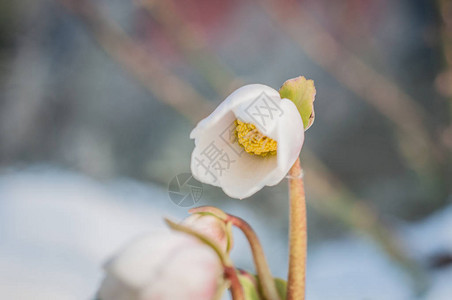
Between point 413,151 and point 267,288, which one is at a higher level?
point 413,151

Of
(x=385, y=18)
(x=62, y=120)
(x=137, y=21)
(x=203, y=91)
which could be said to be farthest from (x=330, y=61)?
(x=62, y=120)

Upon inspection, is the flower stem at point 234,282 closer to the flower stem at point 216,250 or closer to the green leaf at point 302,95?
the flower stem at point 216,250

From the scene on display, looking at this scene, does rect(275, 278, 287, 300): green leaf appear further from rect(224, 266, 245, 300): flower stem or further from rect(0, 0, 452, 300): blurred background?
rect(0, 0, 452, 300): blurred background

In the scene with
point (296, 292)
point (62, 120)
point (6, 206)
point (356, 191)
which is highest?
point (62, 120)

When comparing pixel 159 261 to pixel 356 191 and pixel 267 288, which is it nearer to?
pixel 267 288

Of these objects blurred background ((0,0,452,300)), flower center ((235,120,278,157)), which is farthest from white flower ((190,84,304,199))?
blurred background ((0,0,452,300))

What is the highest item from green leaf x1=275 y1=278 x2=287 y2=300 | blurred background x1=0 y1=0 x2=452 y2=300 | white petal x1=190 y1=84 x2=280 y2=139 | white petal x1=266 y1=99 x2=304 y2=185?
blurred background x1=0 y1=0 x2=452 y2=300

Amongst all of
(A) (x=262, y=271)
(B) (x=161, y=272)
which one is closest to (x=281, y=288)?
(A) (x=262, y=271)
